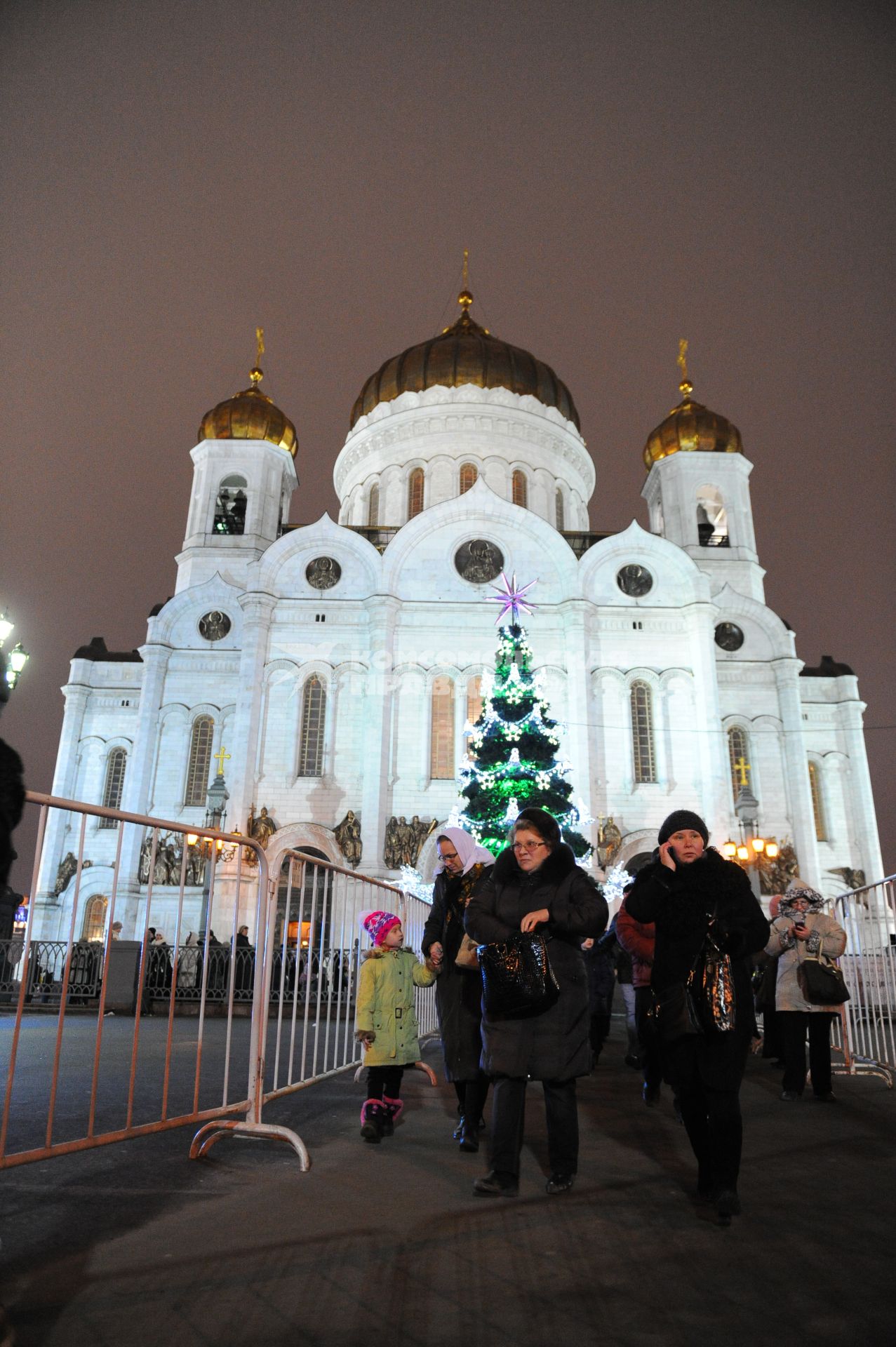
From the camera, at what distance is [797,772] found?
27484 mm

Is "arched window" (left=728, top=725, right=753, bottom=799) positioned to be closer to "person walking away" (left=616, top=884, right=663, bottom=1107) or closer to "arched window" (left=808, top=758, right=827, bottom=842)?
"arched window" (left=808, top=758, right=827, bottom=842)

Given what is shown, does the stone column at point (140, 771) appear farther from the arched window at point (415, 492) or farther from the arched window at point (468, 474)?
the arched window at point (468, 474)

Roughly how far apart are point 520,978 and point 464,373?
33440 mm

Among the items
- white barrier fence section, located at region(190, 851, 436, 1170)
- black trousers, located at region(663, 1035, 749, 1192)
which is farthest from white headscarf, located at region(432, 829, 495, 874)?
black trousers, located at region(663, 1035, 749, 1192)

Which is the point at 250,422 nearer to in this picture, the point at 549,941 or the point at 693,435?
the point at 693,435

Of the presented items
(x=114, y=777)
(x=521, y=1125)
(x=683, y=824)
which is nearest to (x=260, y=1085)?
(x=521, y=1125)

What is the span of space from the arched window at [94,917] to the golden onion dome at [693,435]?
24380mm

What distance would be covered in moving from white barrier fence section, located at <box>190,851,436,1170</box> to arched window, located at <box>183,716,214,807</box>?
15708mm

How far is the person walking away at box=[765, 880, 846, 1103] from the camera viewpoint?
6.68 meters

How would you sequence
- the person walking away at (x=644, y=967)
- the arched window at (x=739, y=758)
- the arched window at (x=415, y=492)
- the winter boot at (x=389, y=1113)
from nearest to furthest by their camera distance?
1. the winter boot at (x=389, y=1113)
2. the person walking away at (x=644, y=967)
3. the arched window at (x=739, y=758)
4. the arched window at (x=415, y=492)

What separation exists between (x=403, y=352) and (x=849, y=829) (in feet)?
78.7

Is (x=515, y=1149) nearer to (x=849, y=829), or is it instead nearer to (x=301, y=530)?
(x=301, y=530)

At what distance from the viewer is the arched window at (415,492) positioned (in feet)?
111

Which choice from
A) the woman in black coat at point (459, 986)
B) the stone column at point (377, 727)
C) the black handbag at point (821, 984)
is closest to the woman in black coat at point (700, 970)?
the woman in black coat at point (459, 986)
